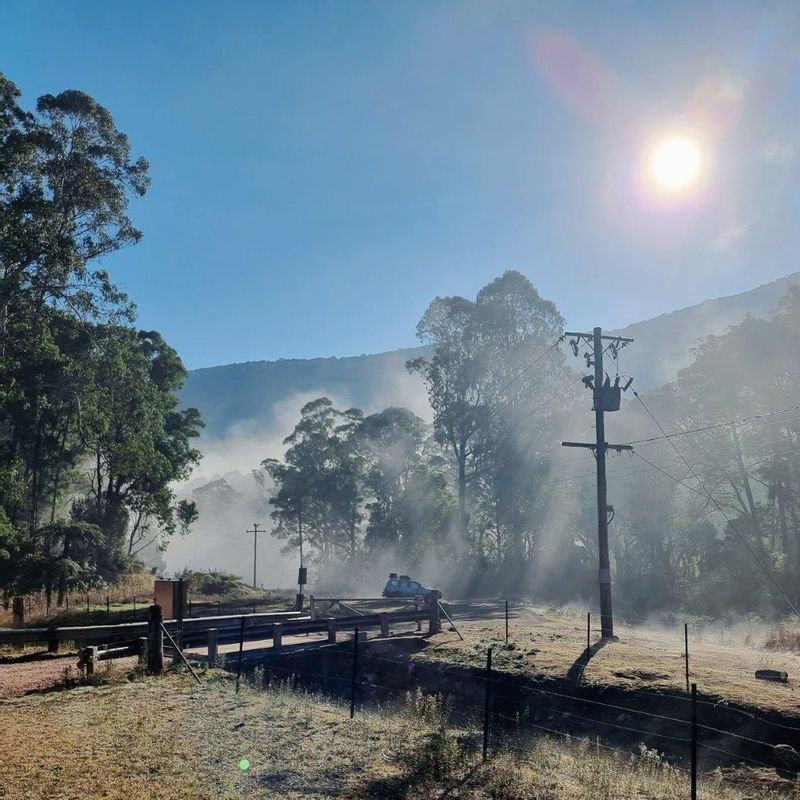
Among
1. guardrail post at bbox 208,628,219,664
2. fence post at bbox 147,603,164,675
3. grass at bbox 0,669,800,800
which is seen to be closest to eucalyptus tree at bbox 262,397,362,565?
guardrail post at bbox 208,628,219,664

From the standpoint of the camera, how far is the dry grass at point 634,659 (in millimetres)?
14727

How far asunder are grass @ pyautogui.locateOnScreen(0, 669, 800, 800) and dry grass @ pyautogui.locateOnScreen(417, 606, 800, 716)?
11.9ft

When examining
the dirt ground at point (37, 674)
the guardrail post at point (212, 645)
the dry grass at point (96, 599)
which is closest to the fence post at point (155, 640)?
the dirt ground at point (37, 674)

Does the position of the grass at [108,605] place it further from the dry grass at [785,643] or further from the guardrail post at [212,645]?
the dry grass at [785,643]

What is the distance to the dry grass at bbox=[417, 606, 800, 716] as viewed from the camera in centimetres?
1473

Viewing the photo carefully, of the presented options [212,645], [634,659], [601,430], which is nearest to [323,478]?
[601,430]

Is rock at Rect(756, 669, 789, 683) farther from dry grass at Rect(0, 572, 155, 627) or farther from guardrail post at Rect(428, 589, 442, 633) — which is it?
dry grass at Rect(0, 572, 155, 627)

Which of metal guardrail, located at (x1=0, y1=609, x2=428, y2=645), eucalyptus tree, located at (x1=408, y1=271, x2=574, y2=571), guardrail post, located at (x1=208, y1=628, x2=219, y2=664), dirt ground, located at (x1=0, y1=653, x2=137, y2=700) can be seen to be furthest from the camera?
eucalyptus tree, located at (x1=408, y1=271, x2=574, y2=571)

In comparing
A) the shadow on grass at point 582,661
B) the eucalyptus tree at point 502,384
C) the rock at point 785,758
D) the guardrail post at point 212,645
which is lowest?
the rock at point 785,758

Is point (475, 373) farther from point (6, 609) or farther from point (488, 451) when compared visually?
point (6, 609)

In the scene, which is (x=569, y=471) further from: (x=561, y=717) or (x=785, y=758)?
(x=785, y=758)

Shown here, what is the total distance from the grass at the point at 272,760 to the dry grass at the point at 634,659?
143 inches

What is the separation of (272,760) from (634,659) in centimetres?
1228

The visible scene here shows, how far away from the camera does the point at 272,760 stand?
8.55 metres
